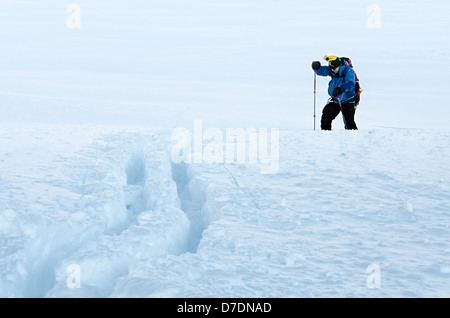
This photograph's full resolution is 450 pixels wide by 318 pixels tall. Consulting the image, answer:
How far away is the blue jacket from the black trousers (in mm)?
148

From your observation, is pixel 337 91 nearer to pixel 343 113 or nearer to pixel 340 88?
pixel 340 88

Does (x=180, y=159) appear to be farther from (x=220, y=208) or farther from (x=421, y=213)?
(x=421, y=213)

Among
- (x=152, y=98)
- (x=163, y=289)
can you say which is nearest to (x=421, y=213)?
(x=163, y=289)

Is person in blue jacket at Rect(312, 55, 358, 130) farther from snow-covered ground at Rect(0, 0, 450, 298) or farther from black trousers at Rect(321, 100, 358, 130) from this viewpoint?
snow-covered ground at Rect(0, 0, 450, 298)

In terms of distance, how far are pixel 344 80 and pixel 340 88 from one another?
15 cm

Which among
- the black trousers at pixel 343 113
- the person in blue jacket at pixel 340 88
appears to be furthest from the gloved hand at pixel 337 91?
the black trousers at pixel 343 113

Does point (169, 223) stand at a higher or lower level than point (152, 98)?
lower

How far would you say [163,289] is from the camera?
2750 millimetres

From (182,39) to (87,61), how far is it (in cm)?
1125

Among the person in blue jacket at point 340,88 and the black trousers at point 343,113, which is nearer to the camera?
the person in blue jacket at point 340,88

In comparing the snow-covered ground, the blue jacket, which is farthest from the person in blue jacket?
the snow-covered ground

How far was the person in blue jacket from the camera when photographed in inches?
288

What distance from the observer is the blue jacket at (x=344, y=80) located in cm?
731

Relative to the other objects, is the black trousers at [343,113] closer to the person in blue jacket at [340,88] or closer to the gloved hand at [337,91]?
the person in blue jacket at [340,88]
